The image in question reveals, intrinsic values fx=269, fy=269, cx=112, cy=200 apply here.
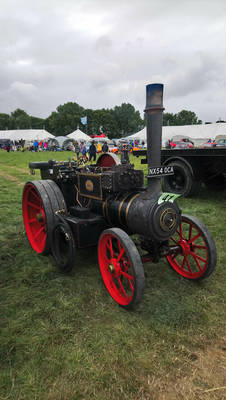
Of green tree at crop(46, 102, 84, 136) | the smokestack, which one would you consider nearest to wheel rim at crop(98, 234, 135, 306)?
the smokestack

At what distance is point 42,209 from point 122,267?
1476mm

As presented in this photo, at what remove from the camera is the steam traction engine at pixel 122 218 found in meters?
2.36

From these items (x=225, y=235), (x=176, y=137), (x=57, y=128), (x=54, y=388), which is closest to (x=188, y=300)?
(x=54, y=388)

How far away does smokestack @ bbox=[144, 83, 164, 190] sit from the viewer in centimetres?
219

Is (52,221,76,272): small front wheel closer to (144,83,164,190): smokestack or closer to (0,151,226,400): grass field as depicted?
(0,151,226,400): grass field

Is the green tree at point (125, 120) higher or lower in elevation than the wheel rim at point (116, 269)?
higher

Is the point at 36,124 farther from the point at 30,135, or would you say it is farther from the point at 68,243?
the point at 68,243

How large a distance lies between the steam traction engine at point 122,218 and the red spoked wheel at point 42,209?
0.01 m

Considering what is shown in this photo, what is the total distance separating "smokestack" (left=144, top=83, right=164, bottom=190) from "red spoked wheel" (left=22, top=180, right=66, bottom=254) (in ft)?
4.73

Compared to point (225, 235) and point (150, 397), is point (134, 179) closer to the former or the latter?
point (150, 397)

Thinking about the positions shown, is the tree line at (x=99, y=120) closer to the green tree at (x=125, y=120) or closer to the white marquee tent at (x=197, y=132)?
the green tree at (x=125, y=120)

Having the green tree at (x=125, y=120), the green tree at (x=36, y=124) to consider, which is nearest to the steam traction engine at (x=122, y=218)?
the green tree at (x=125, y=120)

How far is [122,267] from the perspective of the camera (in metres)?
2.63

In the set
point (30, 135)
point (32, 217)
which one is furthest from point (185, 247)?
point (30, 135)
